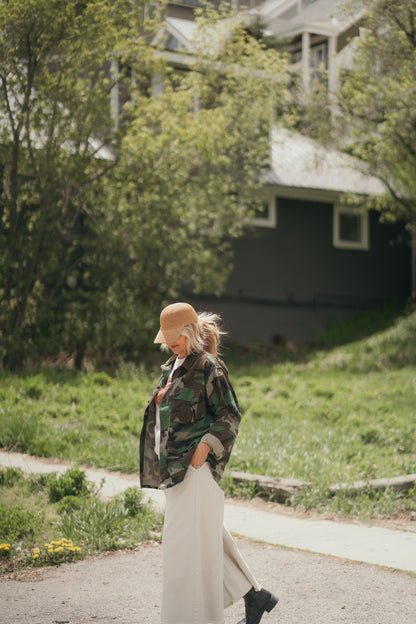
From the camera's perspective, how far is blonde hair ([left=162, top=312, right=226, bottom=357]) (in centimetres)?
409

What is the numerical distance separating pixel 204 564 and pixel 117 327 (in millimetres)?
11632

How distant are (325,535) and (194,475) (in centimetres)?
276

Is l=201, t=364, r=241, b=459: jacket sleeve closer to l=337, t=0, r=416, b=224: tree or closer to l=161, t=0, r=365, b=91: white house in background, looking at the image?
l=337, t=0, r=416, b=224: tree

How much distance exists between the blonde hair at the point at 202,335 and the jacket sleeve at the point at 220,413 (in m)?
0.14

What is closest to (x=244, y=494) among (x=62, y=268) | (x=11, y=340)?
(x=11, y=340)

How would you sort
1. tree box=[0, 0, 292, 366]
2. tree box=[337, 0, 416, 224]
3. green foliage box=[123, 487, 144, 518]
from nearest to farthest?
1. green foliage box=[123, 487, 144, 518]
2. tree box=[0, 0, 292, 366]
3. tree box=[337, 0, 416, 224]

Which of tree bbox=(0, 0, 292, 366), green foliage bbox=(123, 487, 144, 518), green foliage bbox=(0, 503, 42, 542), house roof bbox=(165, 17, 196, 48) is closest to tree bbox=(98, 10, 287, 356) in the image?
tree bbox=(0, 0, 292, 366)

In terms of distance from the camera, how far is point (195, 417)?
403 cm

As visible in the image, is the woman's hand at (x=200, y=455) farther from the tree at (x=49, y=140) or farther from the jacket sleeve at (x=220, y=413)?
the tree at (x=49, y=140)

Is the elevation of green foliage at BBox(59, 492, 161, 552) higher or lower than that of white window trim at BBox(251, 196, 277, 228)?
lower

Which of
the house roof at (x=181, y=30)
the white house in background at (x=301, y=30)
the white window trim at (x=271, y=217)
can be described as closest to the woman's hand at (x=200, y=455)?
the white house in background at (x=301, y=30)

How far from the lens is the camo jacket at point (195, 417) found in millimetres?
3996

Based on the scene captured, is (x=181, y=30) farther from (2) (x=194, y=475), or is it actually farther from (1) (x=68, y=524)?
(2) (x=194, y=475)

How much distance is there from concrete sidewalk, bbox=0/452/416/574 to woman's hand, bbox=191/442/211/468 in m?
2.14
